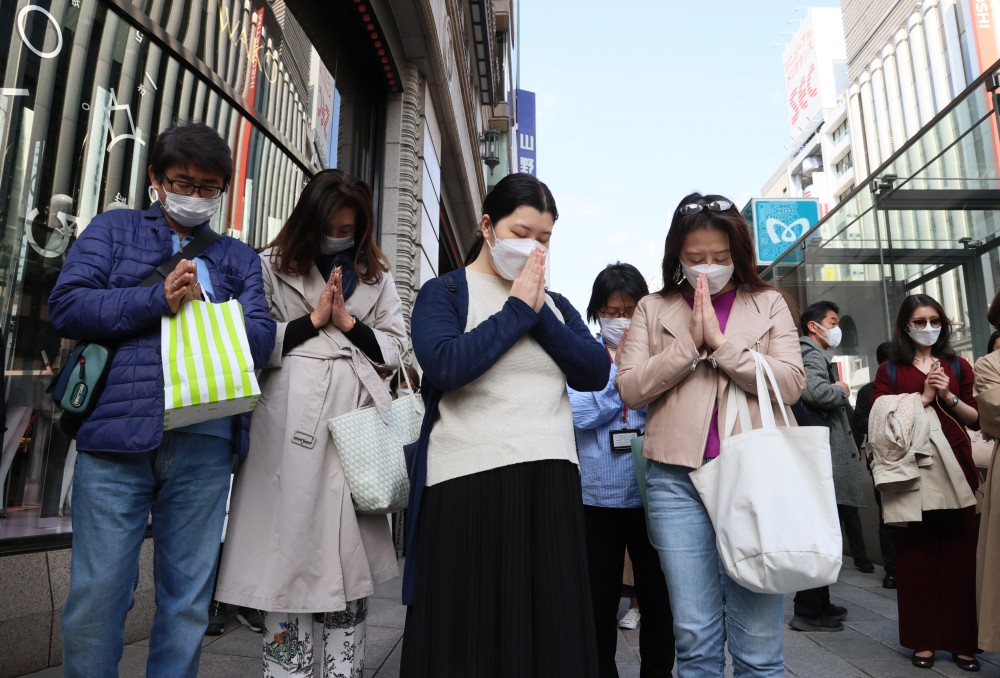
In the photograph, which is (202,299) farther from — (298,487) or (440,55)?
(440,55)

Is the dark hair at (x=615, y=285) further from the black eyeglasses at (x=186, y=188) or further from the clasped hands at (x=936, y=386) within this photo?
the clasped hands at (x=936, y=386)

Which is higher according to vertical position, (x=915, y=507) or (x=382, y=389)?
(x=382, y=389)

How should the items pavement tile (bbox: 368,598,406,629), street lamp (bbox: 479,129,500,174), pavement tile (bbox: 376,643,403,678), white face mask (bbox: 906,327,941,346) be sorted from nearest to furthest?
pavement tile (bbox: 376,643,403,678)
white face mask (bbox: 906,327,941,346)
pavement tile (bbox: 368,598,406,629)
street lamp (bbox: 479,129,500,174)

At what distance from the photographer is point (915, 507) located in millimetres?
3865

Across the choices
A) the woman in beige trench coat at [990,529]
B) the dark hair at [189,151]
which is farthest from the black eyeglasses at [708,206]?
the woman in beige trench coat at [990,529]

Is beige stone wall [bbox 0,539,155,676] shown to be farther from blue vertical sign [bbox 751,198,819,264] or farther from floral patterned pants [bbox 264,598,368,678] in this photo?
blue vertical sign [bbox 751,198,819,264]

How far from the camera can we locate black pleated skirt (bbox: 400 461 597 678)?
1.84 m

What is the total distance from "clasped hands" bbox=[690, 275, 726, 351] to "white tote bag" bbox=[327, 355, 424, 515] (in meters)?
1.07

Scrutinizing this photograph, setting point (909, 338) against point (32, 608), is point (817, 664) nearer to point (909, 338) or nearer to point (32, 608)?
point (909, 338)

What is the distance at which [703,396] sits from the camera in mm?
2340

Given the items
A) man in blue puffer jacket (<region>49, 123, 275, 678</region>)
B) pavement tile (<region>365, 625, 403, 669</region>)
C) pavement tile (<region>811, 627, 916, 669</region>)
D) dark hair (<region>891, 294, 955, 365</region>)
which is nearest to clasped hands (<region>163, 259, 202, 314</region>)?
man in blue puffer jacket (<region>49, 123, 275, 678</region>)

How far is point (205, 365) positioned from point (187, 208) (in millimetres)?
583

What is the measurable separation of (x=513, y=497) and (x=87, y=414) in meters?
1.32

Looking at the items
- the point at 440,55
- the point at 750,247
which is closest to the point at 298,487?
the point at 750,247
